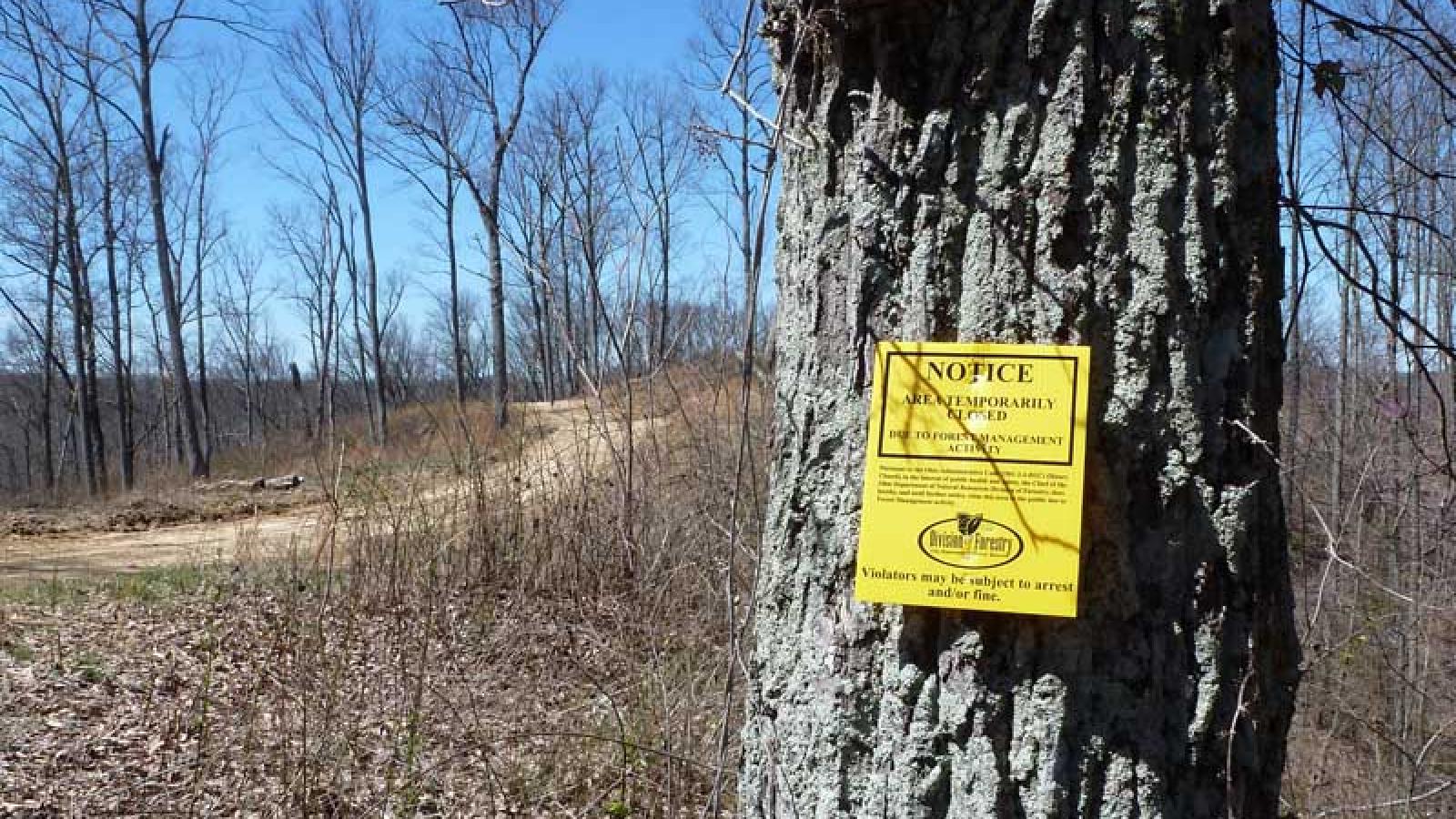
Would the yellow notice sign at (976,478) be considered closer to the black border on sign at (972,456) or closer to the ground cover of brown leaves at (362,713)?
the black border on sign at (972,456)

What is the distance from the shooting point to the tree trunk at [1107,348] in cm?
99

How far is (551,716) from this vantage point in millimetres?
3701

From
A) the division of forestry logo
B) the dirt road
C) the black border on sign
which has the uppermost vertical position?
the black border on sign

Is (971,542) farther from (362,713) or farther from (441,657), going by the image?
(441,657)

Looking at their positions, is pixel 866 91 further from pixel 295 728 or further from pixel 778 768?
pixel 295 728

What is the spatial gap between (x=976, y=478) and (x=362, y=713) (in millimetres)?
3143

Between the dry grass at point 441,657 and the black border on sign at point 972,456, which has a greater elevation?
the black border on sign at point 972,456

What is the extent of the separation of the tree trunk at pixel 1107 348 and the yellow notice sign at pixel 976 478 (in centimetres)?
3

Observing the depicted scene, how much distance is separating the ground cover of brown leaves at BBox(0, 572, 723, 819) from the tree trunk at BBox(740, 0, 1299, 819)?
59.4 inches

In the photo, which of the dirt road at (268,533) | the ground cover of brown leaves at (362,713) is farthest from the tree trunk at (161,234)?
the ground cover of brown leaves at (362,713)

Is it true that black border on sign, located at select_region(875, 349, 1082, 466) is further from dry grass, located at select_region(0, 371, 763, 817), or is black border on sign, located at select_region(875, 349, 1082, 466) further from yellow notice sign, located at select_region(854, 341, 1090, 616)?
dry grass, located at select_region(0, 371, 763, 817)

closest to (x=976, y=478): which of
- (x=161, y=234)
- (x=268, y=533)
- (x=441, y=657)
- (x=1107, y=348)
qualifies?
(x=1107, y=348)

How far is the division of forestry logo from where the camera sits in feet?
3.28

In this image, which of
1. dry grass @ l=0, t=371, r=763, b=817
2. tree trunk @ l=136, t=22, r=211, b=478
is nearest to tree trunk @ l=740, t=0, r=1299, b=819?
dry grass @ l=0, t=371, r=763, b=817
